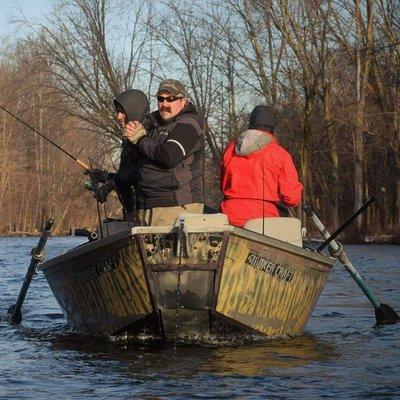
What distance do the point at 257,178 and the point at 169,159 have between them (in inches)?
38.9

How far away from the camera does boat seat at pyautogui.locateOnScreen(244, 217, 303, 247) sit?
939 centimetres

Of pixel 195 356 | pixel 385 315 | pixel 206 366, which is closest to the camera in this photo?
pixel 206 366

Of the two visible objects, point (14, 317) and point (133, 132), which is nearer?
point (133, 132)

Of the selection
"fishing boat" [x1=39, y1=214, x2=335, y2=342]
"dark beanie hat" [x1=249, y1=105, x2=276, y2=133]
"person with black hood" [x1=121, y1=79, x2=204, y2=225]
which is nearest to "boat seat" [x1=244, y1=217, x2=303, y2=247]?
"fishing boat" [x1=39, y1=214, x2=335, y2=342]

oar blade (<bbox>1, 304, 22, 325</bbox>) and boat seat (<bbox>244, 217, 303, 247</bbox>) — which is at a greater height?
boat seat (<bbox>244, 217, 303, 247</bbox>)

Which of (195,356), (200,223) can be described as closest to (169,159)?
(200,223)

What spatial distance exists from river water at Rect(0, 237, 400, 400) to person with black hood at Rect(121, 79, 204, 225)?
3.52ft

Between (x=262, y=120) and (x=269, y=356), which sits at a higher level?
(x=262, y=120)

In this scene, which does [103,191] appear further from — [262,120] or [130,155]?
[262,120]

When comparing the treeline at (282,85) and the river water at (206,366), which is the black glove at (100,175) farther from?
the treeline at (282,85)

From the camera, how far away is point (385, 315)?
38.1ft

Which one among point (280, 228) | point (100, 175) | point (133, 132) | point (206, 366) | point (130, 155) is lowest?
point (206, 366)

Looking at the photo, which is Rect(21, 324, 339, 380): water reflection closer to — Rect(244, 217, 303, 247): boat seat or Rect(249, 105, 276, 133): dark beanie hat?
Rect(244, 217, 303, 247): boat seat

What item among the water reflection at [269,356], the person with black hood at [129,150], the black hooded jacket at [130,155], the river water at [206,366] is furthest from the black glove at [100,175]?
the water reflection at [269,356]
